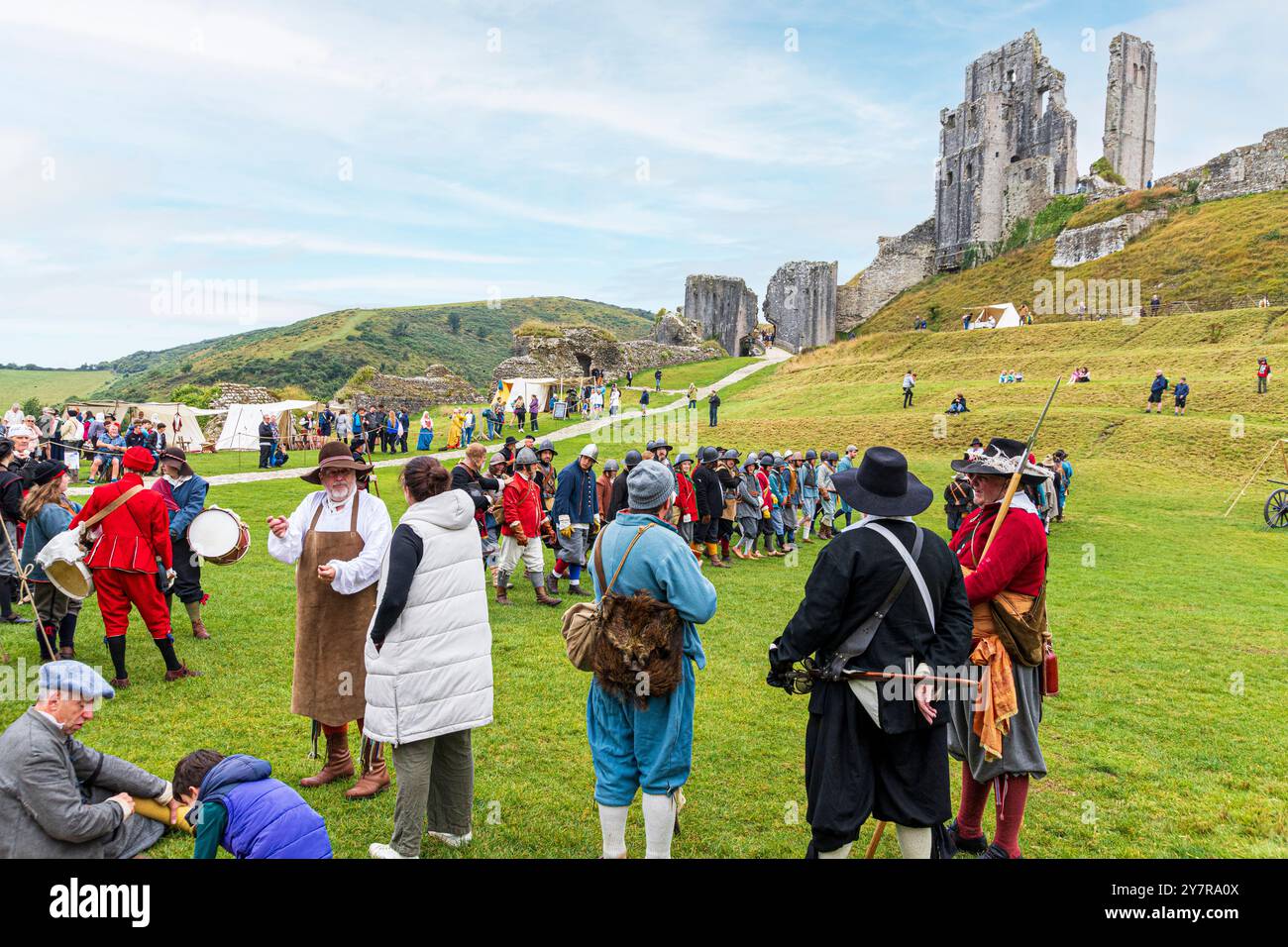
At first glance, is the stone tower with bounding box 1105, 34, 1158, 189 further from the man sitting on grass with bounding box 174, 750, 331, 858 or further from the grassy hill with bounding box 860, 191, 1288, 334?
the man sitting on grass with bounding box 174, 750, 331, 858

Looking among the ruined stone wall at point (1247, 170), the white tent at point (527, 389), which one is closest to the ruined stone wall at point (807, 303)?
the ruined stone wall at point (1247, 170)

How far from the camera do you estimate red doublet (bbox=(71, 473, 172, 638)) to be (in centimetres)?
626

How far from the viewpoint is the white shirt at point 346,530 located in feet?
15.3

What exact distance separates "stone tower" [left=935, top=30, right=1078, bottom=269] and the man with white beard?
228 feet

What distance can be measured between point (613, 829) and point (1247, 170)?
66.3 meters

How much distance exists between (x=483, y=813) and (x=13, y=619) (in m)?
6.56

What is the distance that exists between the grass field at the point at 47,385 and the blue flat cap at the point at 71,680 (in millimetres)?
80443

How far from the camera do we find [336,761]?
4.98 meters

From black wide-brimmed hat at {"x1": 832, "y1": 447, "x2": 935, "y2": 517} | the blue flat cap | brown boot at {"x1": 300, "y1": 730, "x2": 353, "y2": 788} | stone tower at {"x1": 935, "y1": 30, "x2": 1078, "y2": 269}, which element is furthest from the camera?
stone tower at {"x1": 935, "y1": 30, "x2": 1078, "y2": 269}

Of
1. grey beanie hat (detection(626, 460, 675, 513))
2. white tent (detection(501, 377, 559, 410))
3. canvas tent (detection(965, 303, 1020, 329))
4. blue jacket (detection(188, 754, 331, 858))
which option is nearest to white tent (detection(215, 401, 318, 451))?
white tent (detection(501, 377, 559, 410))

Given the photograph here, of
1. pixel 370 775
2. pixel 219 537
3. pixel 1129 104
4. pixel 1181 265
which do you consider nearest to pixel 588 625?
pixel 370 775

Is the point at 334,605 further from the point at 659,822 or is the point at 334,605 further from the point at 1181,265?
the point at 1181,265

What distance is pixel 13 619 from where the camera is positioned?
8297 millimetres
